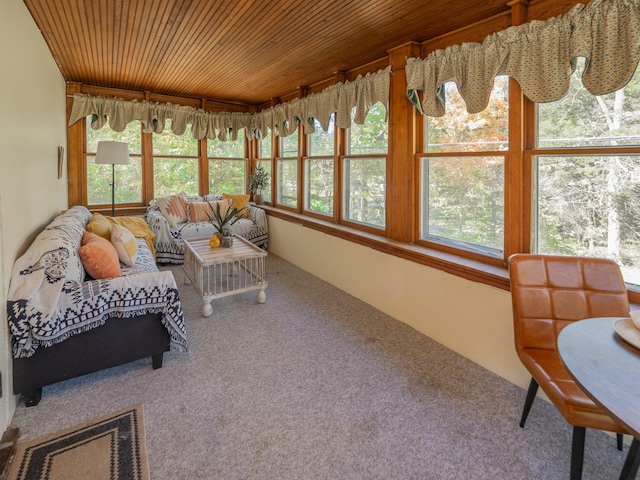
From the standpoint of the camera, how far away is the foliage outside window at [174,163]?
5527 millimetres

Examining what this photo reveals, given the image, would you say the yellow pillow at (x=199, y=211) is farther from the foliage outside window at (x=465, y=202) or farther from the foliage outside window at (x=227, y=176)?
the foliage outside window at (x=465, y=202)

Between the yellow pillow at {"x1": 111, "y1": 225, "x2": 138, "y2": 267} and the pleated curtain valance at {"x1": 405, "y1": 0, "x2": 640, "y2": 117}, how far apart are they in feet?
9.04

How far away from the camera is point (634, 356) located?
1.09 m

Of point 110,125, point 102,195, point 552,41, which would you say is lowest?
point 102,195

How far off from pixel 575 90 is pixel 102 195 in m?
5.54

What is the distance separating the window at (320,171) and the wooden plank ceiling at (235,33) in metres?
0.67

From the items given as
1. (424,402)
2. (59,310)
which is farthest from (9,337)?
(424,402)

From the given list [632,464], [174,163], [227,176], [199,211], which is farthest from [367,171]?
[174,163]

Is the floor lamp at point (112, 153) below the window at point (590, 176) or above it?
above

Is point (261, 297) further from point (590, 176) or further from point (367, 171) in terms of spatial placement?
point (590, 176)

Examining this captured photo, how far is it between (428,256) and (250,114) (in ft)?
14.6

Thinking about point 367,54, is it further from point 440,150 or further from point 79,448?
point 79,448

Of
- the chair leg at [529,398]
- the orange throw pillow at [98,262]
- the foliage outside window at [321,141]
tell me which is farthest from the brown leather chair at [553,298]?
the foliage outside window at [321,141]

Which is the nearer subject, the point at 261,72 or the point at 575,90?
the point at 575,90
